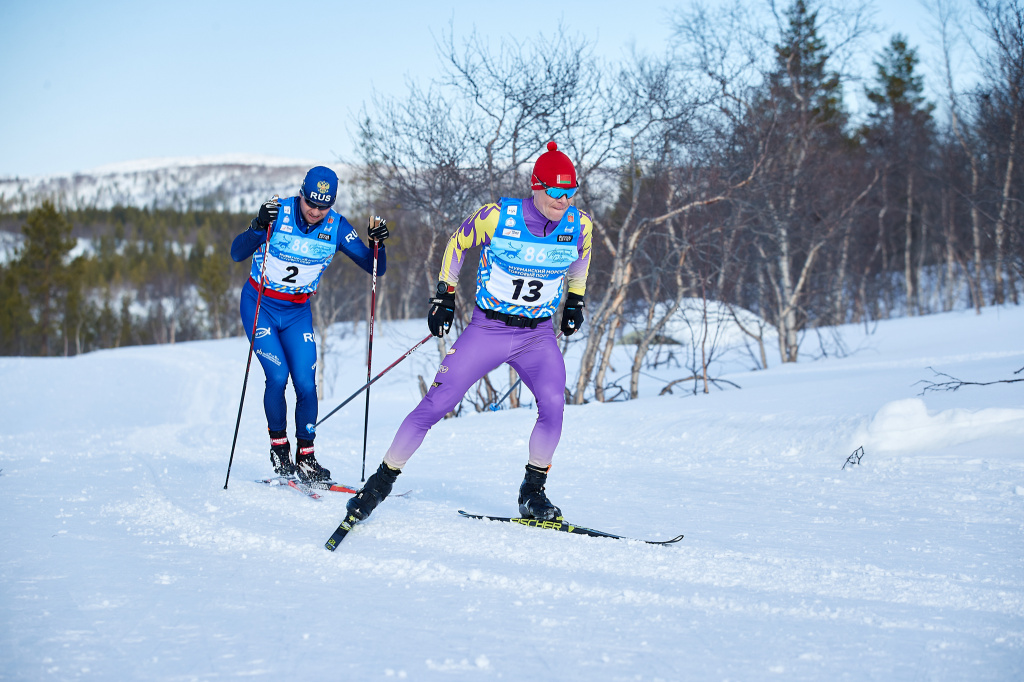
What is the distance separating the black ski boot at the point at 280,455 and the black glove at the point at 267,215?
1378 millimetres

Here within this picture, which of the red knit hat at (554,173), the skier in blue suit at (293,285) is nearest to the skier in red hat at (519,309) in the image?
the red knit hat at (554,173)

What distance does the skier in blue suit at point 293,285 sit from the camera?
14.2 feet

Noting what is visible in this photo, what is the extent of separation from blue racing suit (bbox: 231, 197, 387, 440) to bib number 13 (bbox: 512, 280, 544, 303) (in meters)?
1.44

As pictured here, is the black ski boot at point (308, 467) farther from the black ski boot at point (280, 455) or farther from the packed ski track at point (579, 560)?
the packed ski track at point (579, 560)

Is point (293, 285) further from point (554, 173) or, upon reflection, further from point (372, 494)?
point (554, 173)

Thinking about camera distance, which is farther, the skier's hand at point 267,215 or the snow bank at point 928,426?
the snow bank at point 928,426

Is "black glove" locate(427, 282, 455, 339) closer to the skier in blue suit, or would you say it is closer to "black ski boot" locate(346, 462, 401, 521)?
"black ski boot" locate(346, 462, 401, 521)

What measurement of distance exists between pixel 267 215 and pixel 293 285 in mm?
500

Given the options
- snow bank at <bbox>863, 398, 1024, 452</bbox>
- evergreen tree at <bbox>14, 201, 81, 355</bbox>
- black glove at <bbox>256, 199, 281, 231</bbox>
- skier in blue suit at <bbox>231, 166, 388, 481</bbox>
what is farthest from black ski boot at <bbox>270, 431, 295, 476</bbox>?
evergreen tree at <bbox>14, 201, 81, 355</bbox>

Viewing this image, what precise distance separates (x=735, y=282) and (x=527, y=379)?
9215 mm

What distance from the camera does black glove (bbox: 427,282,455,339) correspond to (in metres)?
3.37

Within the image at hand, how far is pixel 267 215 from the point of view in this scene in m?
4.23

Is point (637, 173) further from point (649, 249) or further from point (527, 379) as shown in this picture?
point (527, 379)

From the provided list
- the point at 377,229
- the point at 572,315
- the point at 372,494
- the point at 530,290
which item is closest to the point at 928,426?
the point at 572,315
